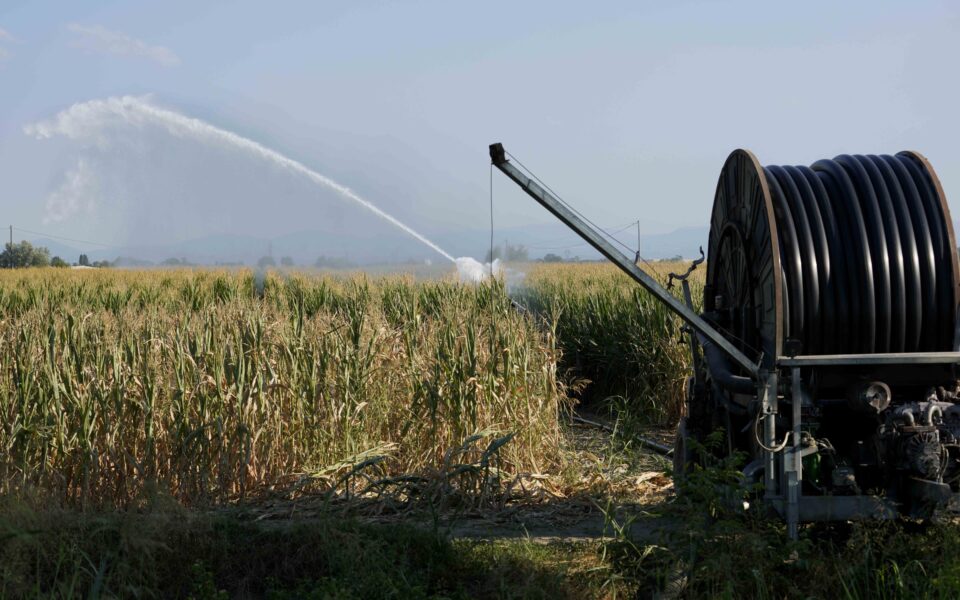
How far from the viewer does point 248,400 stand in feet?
31.0

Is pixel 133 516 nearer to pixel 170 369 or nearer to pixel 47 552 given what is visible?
pixel 47 552

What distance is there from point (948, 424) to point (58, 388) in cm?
714

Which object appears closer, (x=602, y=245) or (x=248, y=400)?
(x=602, y=245)

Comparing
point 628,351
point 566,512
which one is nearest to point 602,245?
point 566,512

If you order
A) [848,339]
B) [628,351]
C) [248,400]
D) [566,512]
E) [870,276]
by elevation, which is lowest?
[566,512]

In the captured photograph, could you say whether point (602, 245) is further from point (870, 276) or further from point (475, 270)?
point (475, 270)

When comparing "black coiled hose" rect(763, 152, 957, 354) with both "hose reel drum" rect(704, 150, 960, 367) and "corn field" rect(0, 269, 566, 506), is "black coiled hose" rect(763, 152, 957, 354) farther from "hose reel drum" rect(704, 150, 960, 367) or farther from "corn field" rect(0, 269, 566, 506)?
"corn field" rect(0, 269, 566, 506)

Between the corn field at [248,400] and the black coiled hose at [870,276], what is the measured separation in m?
3.62

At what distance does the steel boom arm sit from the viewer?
671cm

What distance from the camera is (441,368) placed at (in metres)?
10.1

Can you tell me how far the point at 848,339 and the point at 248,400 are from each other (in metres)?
5.23

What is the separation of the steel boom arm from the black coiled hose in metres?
0.38

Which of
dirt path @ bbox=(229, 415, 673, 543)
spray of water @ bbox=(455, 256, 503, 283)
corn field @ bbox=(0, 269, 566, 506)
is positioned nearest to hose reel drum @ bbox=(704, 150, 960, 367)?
dirt path @ bbox=(229, 415, 673, 543)

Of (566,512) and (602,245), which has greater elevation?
(602,245)
